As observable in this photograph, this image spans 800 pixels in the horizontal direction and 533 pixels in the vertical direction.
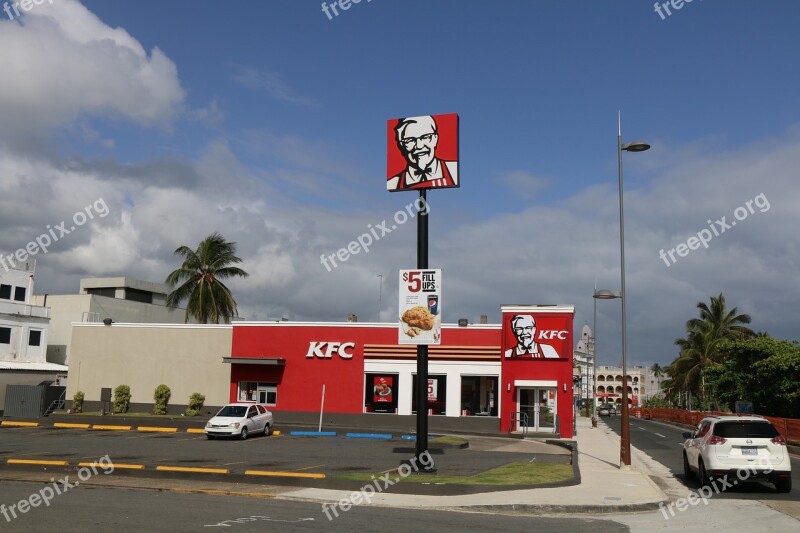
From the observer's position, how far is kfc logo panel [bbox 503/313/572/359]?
38750 millimetres

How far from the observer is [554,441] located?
3497cm

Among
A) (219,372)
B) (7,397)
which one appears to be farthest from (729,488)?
(7,397)

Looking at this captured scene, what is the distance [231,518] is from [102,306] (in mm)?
60875

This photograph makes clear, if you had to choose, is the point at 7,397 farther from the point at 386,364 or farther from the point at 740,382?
the point at 740,382

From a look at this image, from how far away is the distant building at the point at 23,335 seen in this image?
55781 millimetres

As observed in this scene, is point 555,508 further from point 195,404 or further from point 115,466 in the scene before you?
point 195,404

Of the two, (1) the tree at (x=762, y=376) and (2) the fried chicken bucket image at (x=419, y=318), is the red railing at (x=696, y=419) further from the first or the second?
(2) the fried chicken bucket image at (x=419, y=318)

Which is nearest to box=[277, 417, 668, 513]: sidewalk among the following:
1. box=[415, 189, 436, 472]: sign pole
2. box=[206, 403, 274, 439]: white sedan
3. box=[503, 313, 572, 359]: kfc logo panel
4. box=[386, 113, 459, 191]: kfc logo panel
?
box=[415, 189, 436, 472]: sign pole

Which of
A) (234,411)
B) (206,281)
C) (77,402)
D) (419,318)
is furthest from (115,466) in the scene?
(206,281)

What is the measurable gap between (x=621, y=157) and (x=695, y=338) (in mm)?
54477

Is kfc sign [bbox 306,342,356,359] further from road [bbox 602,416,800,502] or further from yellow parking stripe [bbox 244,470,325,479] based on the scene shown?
yellow parking stripe [bbox 244,470,325,479]

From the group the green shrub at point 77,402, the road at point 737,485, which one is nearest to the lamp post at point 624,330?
the road at point 737,485

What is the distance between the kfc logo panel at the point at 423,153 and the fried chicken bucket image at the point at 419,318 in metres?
3.51

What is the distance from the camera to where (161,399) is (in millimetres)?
43188
